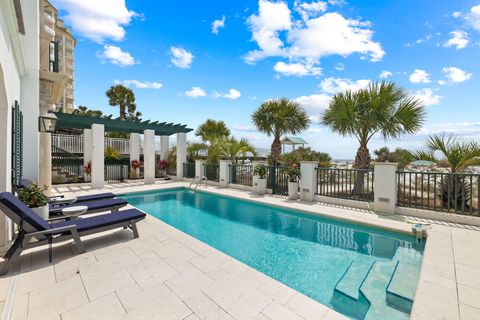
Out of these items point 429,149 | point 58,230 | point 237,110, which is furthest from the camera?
point 237,110

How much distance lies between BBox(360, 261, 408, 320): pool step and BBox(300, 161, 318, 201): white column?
4.67 m

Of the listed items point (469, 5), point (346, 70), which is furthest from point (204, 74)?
point (469, 5)

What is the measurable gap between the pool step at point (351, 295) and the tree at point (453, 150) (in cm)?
535

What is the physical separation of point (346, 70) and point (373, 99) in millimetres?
6113

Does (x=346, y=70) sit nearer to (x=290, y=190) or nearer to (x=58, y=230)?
(x=290, y=190)

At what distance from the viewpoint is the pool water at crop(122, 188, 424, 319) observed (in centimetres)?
311

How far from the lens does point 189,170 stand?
51.9ft

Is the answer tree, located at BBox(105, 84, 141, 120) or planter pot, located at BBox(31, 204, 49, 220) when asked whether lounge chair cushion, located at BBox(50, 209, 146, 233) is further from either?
tree, located at BBox(105, 84, 141, 120)

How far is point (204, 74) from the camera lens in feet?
A: 51.5

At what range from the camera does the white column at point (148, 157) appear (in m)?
14.2

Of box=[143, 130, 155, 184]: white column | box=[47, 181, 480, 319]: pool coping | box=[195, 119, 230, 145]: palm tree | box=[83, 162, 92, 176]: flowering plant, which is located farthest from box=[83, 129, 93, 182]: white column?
box=[47, 181, 480, 319]: pool coping

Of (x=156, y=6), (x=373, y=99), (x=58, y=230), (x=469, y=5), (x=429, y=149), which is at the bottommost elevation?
(x=58, y=230)

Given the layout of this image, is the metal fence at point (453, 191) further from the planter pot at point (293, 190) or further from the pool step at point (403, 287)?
the pool step at point (403, 287)

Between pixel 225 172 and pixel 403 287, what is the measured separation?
402 inches
